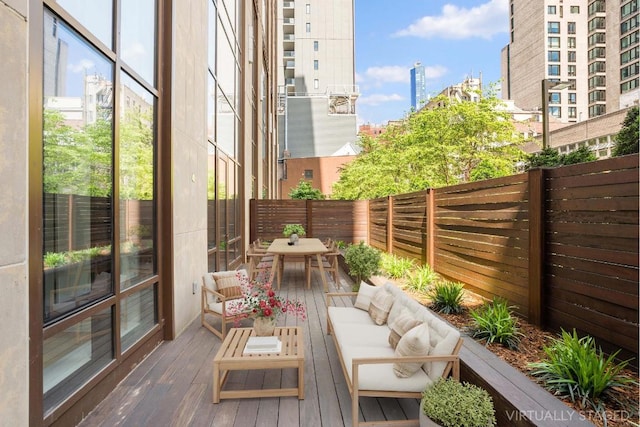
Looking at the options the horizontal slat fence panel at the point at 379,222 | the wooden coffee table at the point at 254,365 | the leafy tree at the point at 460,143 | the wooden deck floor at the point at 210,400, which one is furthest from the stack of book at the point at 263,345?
the leafy tree at the point at 460,143

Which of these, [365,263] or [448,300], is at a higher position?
[365,263]

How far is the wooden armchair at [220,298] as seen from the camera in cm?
439

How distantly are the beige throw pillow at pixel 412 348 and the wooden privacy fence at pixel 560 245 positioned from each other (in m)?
1.31

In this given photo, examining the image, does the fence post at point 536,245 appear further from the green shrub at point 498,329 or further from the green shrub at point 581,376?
the green shrub at point 581,376

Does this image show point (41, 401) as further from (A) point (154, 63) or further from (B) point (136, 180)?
(A) point (154, 63)

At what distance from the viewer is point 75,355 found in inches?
103

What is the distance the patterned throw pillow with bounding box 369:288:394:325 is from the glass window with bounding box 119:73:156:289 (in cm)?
238

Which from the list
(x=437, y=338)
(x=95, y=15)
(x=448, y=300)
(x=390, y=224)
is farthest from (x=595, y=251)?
(x=390, y=224)

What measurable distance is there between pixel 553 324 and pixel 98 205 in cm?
393

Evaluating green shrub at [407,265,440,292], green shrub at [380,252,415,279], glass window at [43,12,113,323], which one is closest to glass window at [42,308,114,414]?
glass window at [43,12,113,323]

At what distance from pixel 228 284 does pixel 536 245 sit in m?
3.64

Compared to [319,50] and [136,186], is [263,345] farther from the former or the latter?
[319,50]

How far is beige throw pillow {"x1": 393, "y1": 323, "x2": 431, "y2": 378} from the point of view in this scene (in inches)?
100

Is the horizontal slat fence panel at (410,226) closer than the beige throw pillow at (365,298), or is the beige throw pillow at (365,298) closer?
the beige throw pillow at (365,298)
